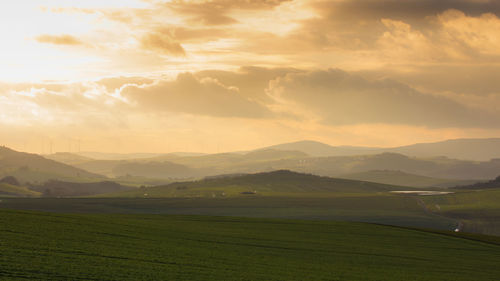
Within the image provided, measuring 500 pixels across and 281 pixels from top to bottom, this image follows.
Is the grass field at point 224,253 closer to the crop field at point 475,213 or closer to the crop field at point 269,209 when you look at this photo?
the crop field at point 475,213

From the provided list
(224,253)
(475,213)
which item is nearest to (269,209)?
(475,213)

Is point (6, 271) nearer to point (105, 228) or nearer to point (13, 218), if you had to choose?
point (13, 218)

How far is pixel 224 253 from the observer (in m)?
47.0

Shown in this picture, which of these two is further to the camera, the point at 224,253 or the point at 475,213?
the point at 475,213

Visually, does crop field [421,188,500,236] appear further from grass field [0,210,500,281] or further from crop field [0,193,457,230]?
grass field [0,210,500,281]

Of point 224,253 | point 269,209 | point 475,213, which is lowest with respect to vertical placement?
point 269,209

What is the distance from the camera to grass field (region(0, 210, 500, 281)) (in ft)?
105

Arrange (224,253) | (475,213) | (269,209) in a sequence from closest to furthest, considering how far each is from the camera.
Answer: (224,253)
(475,213)
(269,209)

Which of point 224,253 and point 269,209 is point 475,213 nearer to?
point 269,209

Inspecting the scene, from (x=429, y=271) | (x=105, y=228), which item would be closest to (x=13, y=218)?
(x=105, y=228)

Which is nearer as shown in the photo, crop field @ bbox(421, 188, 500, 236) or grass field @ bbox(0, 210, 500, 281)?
grass field @ bbox(0, 210, 500, 281)

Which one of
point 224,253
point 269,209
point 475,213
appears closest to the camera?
point 224,253

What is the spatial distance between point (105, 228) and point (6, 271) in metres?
26.1

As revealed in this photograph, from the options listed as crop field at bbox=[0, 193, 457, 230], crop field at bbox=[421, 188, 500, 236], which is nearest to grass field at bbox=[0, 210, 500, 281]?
crop field at bbox=[421, 188, 500, 236]
